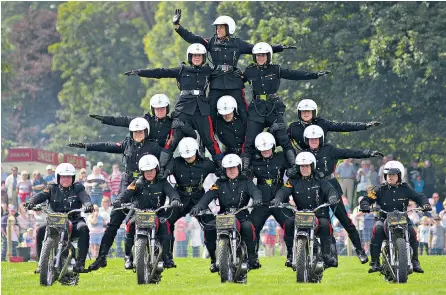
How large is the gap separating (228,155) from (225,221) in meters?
1.46

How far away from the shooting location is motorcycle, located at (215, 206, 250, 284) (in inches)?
1187

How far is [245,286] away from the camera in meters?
29.9

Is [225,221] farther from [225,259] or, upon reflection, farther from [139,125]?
[139,125]

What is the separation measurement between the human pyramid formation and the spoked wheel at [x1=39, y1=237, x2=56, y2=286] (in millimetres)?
839

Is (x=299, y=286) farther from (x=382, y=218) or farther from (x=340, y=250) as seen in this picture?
(x=340, y=250)

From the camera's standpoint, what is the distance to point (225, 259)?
30.1 meters

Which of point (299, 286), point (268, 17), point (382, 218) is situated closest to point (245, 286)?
point (299, 286)

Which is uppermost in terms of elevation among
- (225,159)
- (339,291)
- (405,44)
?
(405,44)

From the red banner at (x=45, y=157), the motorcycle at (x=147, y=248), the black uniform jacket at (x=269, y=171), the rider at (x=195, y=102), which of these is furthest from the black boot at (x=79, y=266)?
the red banner at (x=45, y=157)

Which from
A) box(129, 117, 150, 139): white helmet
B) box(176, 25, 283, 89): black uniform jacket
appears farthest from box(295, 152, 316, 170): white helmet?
box(129, 117, 150, 139): white helmet

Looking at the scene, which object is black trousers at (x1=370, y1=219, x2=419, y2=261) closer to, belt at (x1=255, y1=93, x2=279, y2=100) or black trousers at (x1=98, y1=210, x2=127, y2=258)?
belt at (x1=255, y1=93, x2=279, y2=100)

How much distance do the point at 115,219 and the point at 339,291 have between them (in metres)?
5.31

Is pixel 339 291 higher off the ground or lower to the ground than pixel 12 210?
lower

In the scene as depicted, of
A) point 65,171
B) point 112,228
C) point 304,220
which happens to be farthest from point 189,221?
point 304,220
